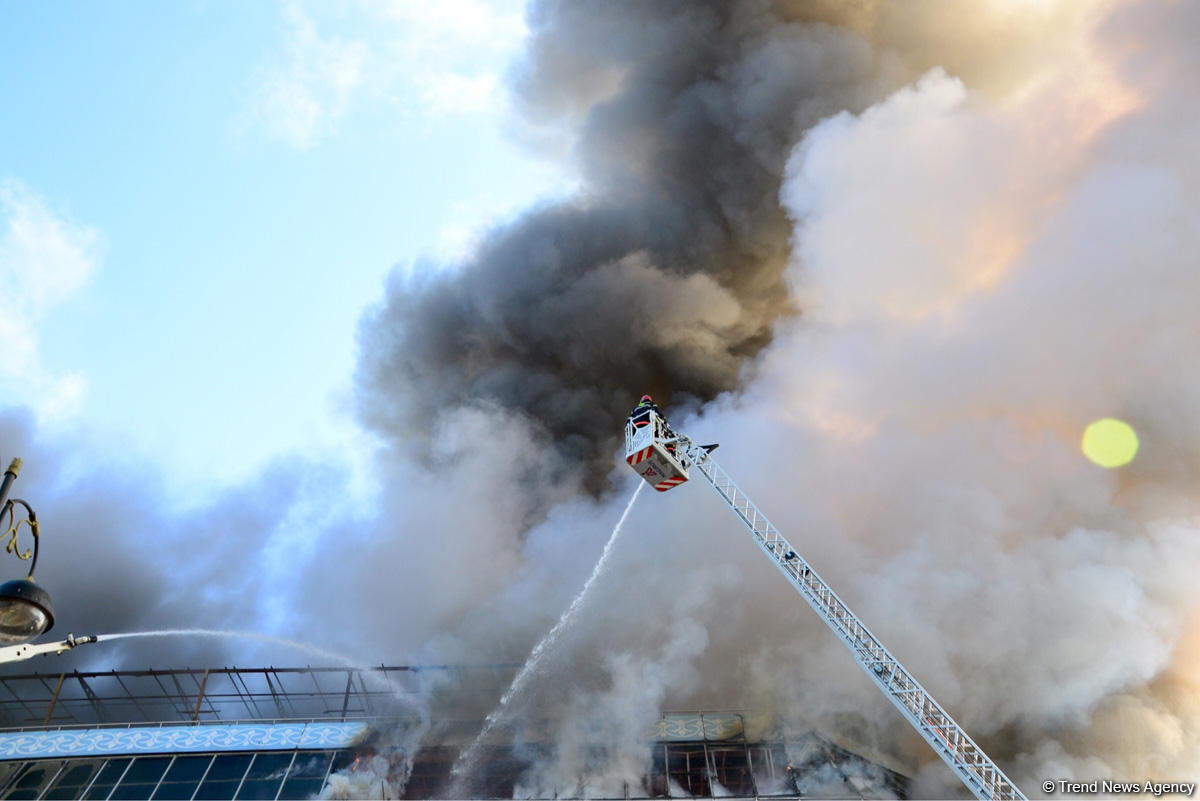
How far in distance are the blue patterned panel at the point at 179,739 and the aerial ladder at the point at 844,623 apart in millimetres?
18383

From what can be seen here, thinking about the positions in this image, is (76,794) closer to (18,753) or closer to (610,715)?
(18,753)

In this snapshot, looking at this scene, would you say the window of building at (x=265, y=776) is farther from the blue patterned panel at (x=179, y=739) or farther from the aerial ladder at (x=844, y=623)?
the aerial ladder at (x=844, y=623)

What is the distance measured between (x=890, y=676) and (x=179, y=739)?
1105 inches

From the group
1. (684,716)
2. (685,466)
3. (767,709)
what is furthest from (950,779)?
(685,466)

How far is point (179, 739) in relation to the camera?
31891mm

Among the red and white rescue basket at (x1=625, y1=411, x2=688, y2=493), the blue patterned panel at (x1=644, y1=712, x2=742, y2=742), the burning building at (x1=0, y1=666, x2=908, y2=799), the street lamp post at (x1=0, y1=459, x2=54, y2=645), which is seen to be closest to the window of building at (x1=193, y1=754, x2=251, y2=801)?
the burning building at (x1=0, y1=666, x2=908, y2=799)

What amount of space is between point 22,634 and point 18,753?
33.4 m

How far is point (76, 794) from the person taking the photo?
29141 mm

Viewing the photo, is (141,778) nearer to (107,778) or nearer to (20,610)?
(107,778)

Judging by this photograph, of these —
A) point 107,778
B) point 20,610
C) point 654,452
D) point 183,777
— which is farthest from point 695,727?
point 20,610

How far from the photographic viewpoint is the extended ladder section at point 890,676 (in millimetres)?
18641

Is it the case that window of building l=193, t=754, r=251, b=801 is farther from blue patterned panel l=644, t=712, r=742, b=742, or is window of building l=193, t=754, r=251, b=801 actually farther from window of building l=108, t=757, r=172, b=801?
blue patterned panel l=644, t=712, r=742, b=742

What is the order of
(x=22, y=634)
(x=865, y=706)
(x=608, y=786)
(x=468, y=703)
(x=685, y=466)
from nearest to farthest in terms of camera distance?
1. (x=22, y=634)
2. (x=685, y=466)
3. (x=608, y=786)
4. (x=865, y=706)
5. (x=468, y=703)

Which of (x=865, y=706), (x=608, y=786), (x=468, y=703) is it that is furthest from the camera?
(x=468, y=703)
